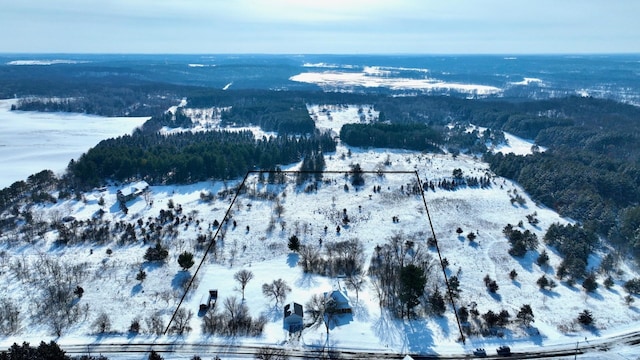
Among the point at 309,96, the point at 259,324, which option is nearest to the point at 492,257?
the point at 259,324

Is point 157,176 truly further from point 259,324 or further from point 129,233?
point 259,324

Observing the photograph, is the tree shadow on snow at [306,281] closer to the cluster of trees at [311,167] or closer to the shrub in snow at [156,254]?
the shrub in snow at [156,254]

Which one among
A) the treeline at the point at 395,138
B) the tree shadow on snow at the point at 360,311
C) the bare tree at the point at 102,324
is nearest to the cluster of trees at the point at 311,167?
the treeline at the point at 395,138

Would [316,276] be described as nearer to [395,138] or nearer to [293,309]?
[293,309]

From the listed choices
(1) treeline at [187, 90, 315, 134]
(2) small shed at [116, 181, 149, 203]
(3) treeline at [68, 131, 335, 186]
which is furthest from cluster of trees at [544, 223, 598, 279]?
(1) treeline at [187, 90, 315, 134]

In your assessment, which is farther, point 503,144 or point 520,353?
point 503,144

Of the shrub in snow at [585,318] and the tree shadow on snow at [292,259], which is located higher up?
the tree shadow on snow at [292,259]

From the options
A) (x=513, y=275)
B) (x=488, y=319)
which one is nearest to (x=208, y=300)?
(x=488, y=319)
